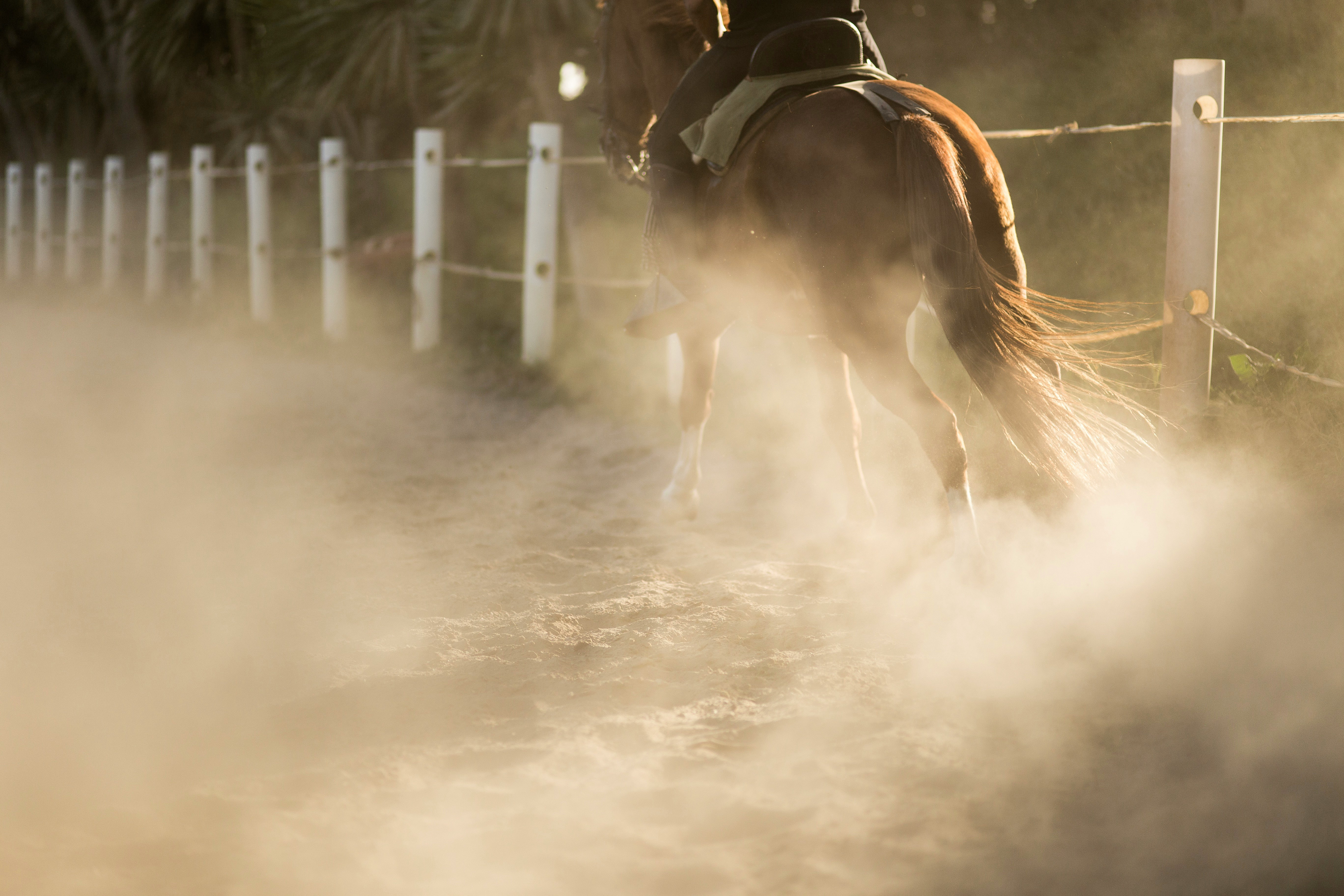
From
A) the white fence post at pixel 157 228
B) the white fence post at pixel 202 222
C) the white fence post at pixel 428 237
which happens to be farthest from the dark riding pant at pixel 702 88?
the white fence post at pixel 157 228

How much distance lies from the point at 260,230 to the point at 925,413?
1084 cm

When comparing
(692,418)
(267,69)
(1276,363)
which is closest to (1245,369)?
(1276,363)

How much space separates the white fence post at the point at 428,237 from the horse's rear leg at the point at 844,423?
565cm

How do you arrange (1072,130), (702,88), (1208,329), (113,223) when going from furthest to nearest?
(113,223), (1072,130), (1208,329), (702,88)

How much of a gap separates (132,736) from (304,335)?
363 inches

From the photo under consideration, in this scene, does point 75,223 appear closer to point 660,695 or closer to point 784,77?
point 784,77

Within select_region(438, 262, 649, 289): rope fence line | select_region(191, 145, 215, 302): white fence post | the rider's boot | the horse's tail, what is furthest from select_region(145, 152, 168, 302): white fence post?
the horse's tail

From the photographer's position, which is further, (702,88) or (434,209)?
(434,209)

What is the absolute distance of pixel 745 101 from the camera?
3719 mm

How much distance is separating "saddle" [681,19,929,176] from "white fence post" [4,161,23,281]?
65.4 feet

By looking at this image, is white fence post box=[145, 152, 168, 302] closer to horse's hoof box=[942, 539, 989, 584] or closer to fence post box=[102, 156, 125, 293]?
fence post box=[102, 156, 125, 293]

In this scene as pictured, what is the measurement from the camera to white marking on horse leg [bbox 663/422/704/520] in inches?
193

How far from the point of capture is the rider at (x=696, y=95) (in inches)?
154

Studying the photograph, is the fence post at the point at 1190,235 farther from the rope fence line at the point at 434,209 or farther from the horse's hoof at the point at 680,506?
the horse's hoof at the point at 680,506
